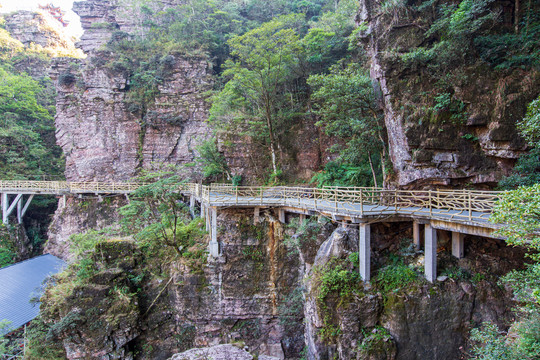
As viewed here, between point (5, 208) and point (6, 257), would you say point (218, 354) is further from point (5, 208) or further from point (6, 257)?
point (5, 208)

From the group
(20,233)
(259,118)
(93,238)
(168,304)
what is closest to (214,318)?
(168,304)

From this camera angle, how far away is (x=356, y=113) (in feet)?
47.8

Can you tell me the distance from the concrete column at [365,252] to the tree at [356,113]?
17.0 ft

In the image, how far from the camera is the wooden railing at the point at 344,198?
8.68 meters

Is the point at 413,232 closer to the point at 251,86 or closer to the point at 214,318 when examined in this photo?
the point at 214,318

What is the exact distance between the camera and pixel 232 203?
13.0 meters

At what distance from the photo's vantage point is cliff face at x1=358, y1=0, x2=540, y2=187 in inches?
411

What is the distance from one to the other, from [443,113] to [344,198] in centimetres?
593

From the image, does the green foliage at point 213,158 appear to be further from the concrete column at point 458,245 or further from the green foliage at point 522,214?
the green foliage at point 522,214

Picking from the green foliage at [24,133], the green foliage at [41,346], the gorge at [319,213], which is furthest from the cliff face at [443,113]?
the green foliage at [24,133]

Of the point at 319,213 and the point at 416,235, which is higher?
the point at 319,213

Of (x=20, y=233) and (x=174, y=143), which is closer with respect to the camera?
(x=20, y=233)

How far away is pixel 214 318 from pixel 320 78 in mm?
14530

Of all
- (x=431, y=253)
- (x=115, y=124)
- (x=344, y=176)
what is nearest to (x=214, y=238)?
(x=344, y=176)
